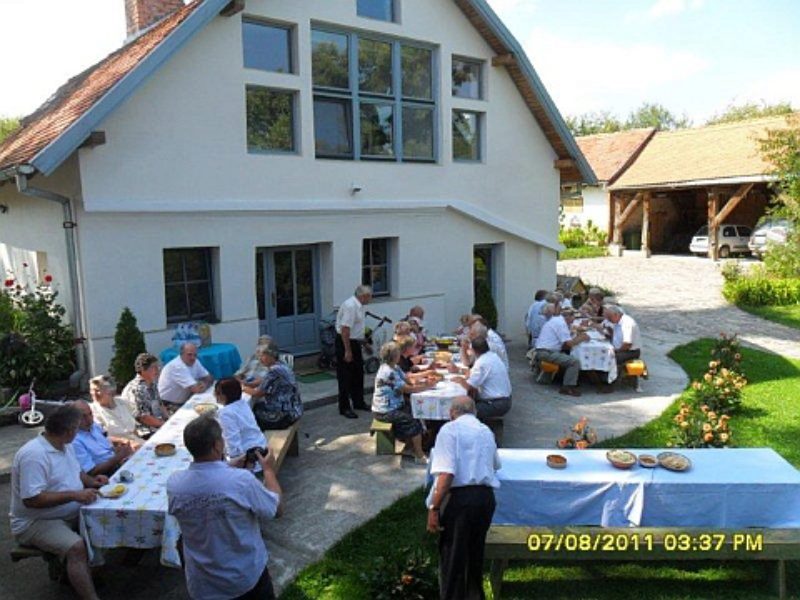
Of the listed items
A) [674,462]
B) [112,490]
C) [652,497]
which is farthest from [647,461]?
[112,490]

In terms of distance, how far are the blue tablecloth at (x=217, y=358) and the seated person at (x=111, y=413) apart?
2.75 metres

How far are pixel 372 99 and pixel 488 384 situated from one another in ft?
22.8

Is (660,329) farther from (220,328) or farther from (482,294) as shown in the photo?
(220,328)

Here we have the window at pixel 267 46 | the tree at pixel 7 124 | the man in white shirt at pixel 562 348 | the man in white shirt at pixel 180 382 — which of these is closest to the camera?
the man in white shirt at pixel 180 382

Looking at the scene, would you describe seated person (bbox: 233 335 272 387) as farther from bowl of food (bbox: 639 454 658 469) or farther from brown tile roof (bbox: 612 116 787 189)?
brown tile roof (bbox: 612 116 787 189)

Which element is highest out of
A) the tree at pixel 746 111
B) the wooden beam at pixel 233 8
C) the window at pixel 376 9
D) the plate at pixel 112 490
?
the tree at pixel 746 111

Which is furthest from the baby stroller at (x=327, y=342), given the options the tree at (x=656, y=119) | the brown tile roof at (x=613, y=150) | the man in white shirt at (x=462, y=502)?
the tree at (x=656, y=119)

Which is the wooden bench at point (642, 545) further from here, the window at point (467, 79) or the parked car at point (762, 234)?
the parked car at point (762, 234)

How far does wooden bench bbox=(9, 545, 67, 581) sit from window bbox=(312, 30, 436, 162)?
845 cm

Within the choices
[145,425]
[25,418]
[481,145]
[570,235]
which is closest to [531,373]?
[481,145]

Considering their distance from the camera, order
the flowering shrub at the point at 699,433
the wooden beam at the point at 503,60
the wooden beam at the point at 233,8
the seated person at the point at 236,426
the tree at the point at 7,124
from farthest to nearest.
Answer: the tree at the point at 7,124 → the wooden beam at the point at 503,60 → the wooden beam at the point at 233,8 → the flowering shrub at the point at 699,433 → the seated person at the point at 236,426

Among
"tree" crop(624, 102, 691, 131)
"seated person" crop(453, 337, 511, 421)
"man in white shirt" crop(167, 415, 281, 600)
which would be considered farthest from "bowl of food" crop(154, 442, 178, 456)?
"tree" crop(624, 102, 691, 131)

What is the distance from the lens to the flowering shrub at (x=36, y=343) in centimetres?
968

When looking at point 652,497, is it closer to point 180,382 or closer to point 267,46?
point 180,382
